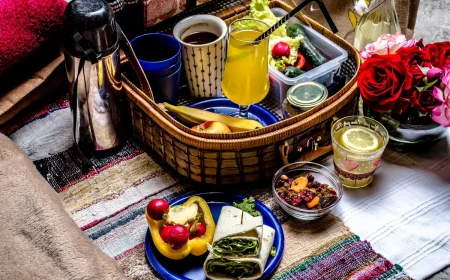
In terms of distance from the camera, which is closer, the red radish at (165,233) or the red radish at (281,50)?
the red radish at (165,233)

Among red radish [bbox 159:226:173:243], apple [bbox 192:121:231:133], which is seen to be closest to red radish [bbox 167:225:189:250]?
red radish [bbox 159:226:173:243]

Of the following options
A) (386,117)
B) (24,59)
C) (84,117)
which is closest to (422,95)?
(386,117)

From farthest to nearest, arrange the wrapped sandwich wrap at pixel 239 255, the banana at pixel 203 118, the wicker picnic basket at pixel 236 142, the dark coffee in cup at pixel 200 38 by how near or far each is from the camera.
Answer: the dark coffee in cup at pixel 200 38 < the banana at pixel 203 118 < the wicker picnic basket at pixel 236 142 < the wrapped sandwich wrap at pixel 239 255

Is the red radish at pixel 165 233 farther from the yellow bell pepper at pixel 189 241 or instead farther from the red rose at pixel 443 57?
the red rose at pixel 443 57

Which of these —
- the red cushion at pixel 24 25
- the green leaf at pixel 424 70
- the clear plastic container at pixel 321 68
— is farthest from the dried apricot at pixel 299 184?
the red cushion at pixel 24 25

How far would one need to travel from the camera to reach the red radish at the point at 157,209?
1094mm

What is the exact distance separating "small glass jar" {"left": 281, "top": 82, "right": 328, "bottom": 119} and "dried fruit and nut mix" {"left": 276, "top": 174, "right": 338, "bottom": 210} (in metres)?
0.14

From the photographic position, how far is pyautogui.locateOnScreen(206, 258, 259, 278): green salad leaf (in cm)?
105

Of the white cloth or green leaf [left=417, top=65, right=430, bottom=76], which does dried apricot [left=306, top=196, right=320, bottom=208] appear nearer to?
the white cloth

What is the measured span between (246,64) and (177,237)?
0.39 m

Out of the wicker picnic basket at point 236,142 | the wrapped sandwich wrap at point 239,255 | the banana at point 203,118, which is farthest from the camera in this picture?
the banana at point 203,118

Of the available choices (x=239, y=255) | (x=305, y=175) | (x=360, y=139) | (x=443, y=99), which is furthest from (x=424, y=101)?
(x=239, y=255)

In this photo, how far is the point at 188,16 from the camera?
1.48 meters

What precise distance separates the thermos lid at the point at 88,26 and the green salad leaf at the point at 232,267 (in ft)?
1.49
